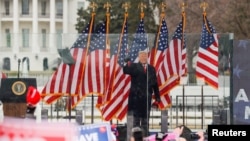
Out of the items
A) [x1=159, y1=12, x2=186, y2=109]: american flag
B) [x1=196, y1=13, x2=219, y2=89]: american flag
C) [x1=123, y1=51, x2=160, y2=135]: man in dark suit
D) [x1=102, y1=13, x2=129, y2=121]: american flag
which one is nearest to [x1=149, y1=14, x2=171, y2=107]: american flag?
[x1=159, y1=12, x2=186, y2=109]: american flag

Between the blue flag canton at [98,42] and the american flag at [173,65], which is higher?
the blue flag canton at [98,42]

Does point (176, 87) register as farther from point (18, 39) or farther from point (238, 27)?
point (238, 27)

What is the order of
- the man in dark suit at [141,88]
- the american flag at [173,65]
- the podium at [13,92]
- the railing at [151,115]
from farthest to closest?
the american flag at [173,65] → the railing at [151,115] → the man in dark suit at [141,88] → the podium at [13,92]

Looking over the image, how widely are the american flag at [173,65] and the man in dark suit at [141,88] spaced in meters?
0.35

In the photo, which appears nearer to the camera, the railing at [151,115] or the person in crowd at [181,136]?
the person in crowd at [181,136]

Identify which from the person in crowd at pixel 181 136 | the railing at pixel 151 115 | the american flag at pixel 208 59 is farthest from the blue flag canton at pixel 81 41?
the person in crowd at pixel 181 136

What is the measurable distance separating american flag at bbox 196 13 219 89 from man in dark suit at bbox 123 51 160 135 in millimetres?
967

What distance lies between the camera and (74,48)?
1430 cm

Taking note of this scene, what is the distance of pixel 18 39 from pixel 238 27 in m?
19.5

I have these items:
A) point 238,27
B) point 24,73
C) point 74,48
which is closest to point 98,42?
point 74,48

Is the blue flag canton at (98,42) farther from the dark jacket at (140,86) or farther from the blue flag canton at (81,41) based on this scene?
the dark jacket at (140,86)

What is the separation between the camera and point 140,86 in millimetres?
14164

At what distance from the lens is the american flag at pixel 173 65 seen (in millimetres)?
14547

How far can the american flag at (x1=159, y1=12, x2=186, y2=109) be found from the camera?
47.7ft
